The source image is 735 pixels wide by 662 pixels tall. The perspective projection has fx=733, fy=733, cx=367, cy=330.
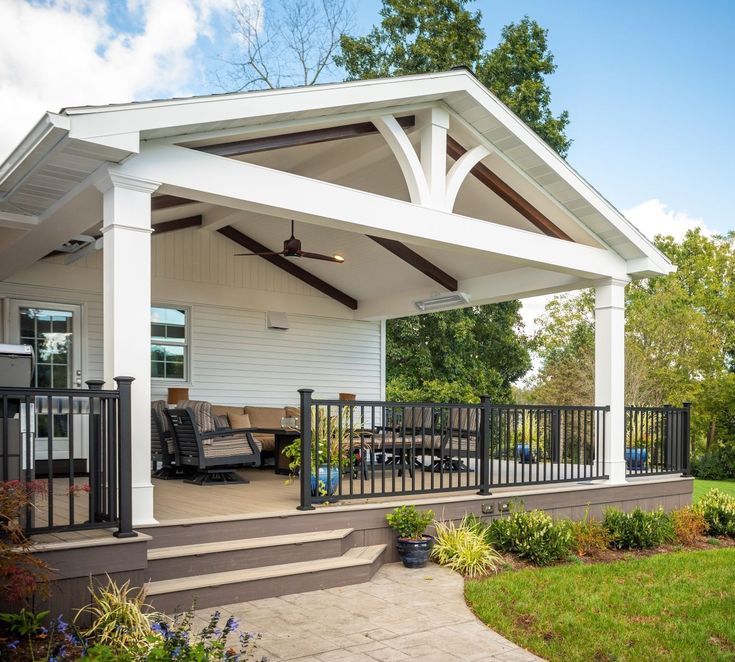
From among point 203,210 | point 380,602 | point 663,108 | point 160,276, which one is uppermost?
point 663,108

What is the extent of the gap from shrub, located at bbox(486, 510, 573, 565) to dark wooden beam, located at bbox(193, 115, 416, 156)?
381cm

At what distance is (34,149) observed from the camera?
15.8ft

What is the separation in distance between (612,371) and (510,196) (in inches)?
93.8

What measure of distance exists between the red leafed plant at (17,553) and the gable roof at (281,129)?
215 centimetres

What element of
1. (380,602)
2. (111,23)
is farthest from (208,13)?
(380,602)

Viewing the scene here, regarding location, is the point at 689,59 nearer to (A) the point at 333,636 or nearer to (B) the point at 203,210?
(B) the point at 203,210

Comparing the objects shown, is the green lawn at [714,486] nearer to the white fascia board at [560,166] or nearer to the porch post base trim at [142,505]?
the white fascia board at [560,166]

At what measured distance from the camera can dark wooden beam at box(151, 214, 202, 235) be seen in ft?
31.0

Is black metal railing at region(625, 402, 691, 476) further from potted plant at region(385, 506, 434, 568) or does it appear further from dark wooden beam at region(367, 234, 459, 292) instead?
potted plant at region(385, 506, 434, 568)

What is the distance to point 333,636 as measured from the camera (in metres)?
4.41

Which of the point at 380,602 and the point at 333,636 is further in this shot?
the point at 380,602

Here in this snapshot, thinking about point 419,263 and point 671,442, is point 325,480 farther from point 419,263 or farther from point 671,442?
point 671,442

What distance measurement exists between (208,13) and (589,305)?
53.1 ft

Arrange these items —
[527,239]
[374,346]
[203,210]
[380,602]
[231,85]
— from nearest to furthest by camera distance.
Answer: [380,602] → [527,239] → [203,210] → [374,346] → [231,85]
